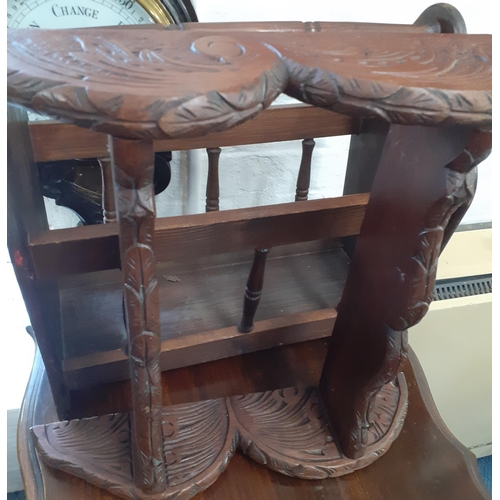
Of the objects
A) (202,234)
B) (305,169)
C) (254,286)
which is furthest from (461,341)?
(202,234)

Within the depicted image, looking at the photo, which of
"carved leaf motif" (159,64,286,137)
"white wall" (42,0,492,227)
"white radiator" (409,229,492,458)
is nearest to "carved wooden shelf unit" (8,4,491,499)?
"carved leaf motif" (159,64,286,137)

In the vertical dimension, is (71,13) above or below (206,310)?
above

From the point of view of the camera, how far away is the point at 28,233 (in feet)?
1.78

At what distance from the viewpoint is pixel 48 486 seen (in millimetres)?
614

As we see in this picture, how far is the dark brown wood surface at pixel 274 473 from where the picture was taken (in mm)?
639

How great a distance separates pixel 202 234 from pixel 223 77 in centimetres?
28

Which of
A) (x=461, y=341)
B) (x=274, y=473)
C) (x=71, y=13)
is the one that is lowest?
(x=461, y=341)

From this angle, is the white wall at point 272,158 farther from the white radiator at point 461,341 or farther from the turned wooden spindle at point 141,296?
the turned wooden spindle at point 141,296

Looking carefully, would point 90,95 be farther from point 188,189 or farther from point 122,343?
point 188,189

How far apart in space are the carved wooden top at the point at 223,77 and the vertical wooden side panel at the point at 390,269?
0.23 ft

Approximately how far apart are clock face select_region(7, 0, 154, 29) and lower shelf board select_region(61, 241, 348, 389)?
42 centimetres

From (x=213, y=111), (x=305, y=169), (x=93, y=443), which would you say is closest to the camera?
(x=213, y=111)

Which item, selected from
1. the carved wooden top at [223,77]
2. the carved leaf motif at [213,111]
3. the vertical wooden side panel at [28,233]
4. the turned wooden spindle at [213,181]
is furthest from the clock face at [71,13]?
the carved leaf motif at [213,111]

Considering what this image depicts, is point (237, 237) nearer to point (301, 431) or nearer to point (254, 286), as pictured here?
point (254, 286)
